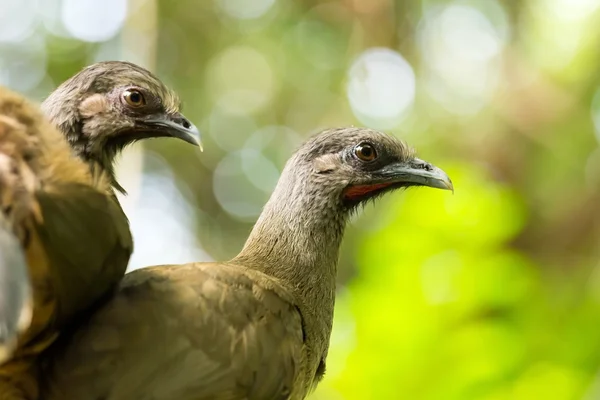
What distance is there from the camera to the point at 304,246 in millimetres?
2119

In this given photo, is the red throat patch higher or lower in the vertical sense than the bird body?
higher

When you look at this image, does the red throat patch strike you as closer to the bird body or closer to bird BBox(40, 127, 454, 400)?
bird BBox(40, 127, 454, 400)

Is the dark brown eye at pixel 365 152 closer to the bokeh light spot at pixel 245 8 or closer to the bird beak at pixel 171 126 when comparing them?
the bird beak at pixel 171 126

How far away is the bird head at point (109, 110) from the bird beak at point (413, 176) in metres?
0.72

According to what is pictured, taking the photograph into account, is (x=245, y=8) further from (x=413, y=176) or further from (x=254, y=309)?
(x=254, y=309)

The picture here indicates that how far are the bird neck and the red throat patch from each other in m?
0.06

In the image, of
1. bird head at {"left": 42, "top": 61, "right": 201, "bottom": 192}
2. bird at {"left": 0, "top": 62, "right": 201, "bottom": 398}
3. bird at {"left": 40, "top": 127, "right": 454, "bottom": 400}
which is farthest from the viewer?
bird head at {"left": 42, "top": 61, "right": 201, "bottom": 192}

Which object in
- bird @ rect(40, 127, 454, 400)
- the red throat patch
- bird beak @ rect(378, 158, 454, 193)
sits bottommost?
bird @ rect(40, 127, 454, 400)

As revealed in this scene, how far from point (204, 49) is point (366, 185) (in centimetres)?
490

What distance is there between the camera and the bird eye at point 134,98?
81.7 inches

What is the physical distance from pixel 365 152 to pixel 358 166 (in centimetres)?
5

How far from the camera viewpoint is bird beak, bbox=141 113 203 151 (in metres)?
2.16

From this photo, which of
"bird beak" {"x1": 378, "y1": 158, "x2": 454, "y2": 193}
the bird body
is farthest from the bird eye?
"bird beak" {"x1": 378, "y1": 158, "x2": 454, "y2": 193}

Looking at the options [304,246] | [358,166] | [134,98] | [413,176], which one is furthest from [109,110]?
[413,176]
